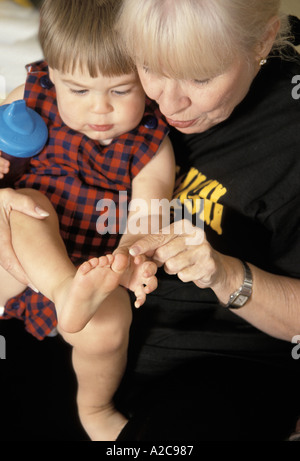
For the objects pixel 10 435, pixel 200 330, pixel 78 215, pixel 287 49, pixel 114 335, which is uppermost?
pixel 287 49

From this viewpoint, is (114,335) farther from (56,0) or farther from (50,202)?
(56,0)

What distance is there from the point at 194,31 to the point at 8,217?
2.04ft

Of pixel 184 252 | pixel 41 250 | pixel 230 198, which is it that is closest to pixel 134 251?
pixel 184 252

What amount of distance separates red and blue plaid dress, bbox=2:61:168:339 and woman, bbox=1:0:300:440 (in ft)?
0.46

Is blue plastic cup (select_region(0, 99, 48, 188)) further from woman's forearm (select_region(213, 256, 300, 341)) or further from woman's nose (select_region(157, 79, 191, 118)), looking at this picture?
woman's forearm (select_region(213, 256, 300, 341))

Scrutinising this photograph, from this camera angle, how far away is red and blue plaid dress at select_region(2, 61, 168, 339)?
137 centimetres

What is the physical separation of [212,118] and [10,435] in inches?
38.4

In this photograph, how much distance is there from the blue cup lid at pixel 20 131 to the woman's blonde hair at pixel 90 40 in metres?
0.18

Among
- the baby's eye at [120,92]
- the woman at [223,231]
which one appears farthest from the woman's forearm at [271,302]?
the baby's eye at [120,92]

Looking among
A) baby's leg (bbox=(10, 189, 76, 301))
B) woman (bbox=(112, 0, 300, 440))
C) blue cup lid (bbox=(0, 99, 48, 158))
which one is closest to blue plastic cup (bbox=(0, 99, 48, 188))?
blue cup lid (bbox=(0, 99, 48, 158))

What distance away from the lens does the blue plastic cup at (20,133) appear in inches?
51.3

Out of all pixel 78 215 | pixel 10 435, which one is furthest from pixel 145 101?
pixel 10 435

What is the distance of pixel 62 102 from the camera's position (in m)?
1.27

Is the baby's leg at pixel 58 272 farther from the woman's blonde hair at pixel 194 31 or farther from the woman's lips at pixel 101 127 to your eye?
the woman's blonde hair at pixel 194 31
